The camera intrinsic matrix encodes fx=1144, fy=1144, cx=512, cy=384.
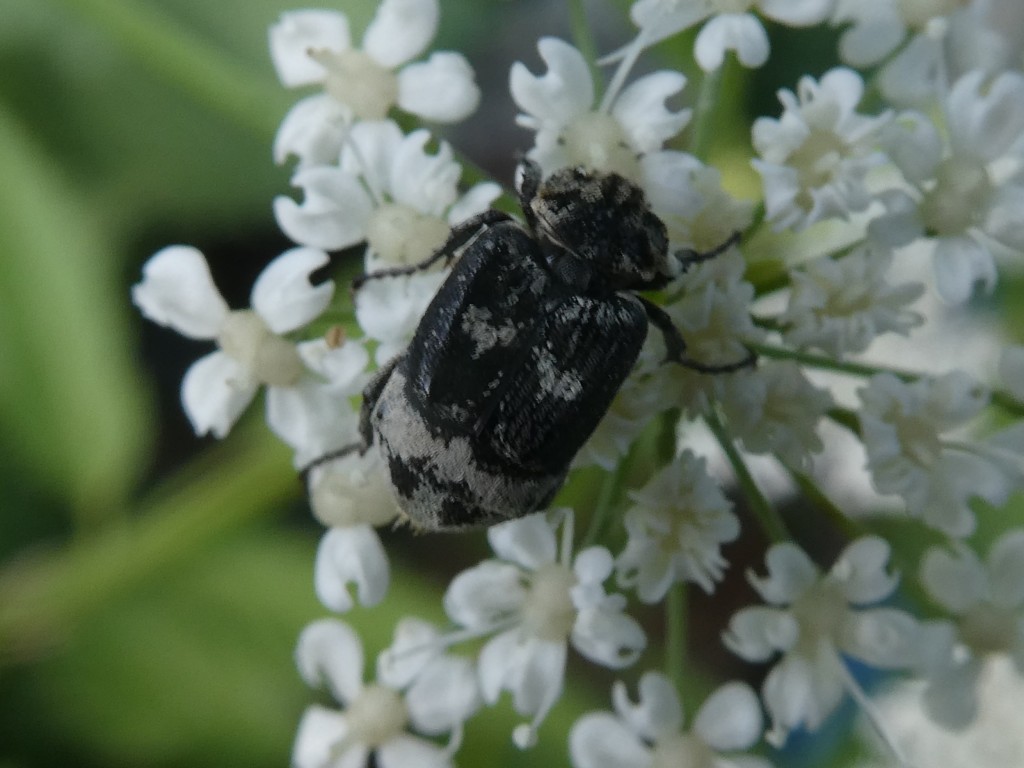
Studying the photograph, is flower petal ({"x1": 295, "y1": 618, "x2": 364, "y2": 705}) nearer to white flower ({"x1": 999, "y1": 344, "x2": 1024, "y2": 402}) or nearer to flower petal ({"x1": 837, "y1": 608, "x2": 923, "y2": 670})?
flower petal ({"x1": 837, "y1": 608, "x2": 923, "y2": 670})

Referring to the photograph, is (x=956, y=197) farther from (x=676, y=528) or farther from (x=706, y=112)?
(x=676, y=528)

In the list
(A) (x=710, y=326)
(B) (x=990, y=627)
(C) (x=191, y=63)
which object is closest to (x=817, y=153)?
(A) (x=710, y=326)

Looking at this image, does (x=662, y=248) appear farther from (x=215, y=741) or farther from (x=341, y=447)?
(x=215, y=741)

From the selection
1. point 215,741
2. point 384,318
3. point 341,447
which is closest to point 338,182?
point 384,318

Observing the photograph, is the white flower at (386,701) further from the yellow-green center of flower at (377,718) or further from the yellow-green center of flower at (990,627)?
the yellow-green center of flower at (990,627)

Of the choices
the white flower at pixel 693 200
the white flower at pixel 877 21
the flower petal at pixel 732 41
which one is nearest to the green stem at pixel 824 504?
the white flower at pixel 693 200

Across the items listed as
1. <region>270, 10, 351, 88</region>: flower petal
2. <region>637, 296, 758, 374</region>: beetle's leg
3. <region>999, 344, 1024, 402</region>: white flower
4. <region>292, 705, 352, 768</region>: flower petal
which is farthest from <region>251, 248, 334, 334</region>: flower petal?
<region>999, 344, 1024, 402</region>: white flower
